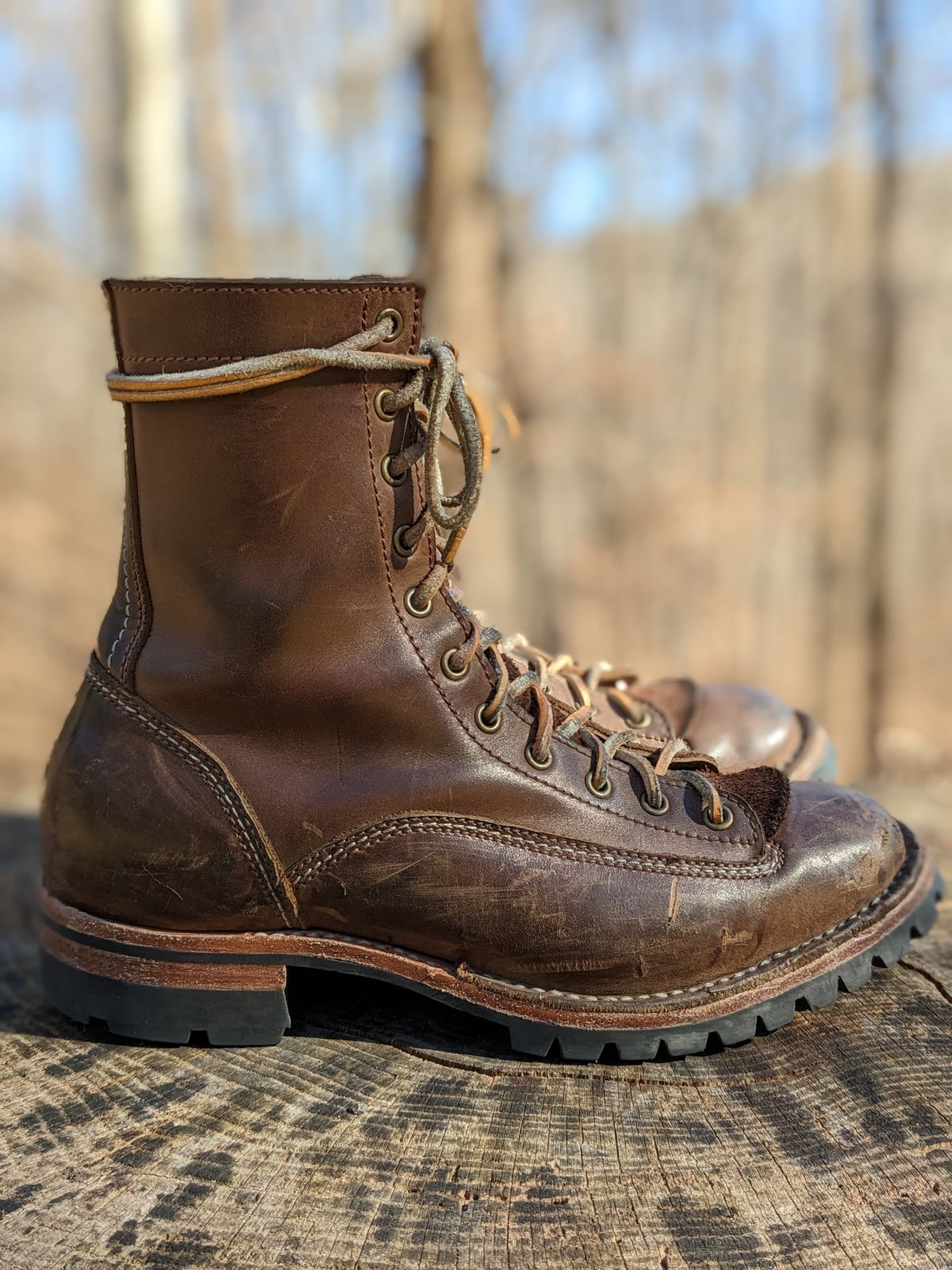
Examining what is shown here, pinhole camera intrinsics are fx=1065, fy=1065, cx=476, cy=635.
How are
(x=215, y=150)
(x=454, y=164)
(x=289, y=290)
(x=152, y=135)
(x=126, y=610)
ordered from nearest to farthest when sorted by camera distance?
1. (x=289, y=290)
2. (x=126, y=610)
3. (x=152, y=135)
4. (x=454, y=164)
5. (x=215, y=150)

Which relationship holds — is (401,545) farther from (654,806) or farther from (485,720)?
(654,806)

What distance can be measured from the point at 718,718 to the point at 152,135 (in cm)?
553

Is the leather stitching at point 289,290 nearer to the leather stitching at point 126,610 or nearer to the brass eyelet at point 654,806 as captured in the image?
the leather stitching at point 126,610

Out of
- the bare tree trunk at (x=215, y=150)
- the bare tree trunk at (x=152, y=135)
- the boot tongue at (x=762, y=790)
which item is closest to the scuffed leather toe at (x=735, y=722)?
the boot tongue at (x=762, y=790)

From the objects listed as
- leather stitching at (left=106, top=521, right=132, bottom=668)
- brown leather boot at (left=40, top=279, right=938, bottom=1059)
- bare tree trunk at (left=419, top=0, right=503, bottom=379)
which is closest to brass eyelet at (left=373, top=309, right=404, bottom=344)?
brown leather boot at (left=40, top=279, right=938, bottom=1059)

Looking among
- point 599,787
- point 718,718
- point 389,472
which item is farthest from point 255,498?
point 718,718

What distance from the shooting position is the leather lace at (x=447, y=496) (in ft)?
4.68

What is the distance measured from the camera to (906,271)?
754 cm

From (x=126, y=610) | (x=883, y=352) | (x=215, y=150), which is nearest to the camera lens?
(x=126, y=610)

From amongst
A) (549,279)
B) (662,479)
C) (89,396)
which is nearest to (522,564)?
(662,479)

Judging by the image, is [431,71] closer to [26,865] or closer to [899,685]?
[899,685]

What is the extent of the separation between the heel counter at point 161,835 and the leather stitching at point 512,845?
72 millimetres

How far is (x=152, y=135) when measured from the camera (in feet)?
20.5

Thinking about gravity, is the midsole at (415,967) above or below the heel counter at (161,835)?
below
